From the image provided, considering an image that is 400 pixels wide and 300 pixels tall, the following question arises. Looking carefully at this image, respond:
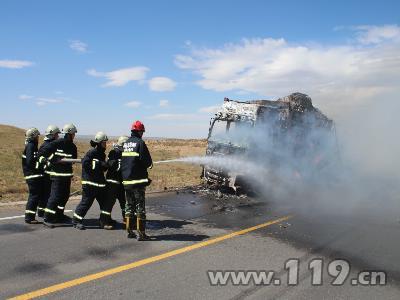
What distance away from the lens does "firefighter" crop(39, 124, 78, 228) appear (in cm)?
788

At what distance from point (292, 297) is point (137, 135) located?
154 inches

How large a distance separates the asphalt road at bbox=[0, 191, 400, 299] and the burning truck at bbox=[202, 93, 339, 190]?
3064 mm

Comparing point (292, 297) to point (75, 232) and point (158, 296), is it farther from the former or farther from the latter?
point (75, 232)

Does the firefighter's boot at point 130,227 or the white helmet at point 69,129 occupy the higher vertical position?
the white helmet at point 69,129

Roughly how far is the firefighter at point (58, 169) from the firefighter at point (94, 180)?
40 centimetres

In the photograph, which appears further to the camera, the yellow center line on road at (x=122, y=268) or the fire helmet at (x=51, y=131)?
the fire helmet at (x=51, y=131)

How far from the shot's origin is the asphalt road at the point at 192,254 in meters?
4.91

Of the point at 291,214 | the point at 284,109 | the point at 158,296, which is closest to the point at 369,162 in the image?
the point at 284,109

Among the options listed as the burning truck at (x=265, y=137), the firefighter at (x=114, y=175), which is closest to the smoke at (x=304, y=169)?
the burning truck at (x=265, y=137)

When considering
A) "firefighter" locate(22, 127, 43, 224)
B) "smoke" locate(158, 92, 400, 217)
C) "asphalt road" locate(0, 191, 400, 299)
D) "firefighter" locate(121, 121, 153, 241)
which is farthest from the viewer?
"smoke" locate(158, 92, 400, 217)

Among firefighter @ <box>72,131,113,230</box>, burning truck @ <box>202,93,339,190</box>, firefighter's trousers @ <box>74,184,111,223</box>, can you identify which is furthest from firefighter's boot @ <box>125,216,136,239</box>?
burning truck @ <box>202,93,339,190</box>

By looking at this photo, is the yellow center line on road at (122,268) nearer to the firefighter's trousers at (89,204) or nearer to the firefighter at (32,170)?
the firefighter's trousers at (89,204)

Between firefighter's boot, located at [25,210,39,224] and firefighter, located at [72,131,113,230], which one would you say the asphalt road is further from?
firefighter, located at [72,131,113,230]

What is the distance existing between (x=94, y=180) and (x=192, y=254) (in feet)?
9.00
